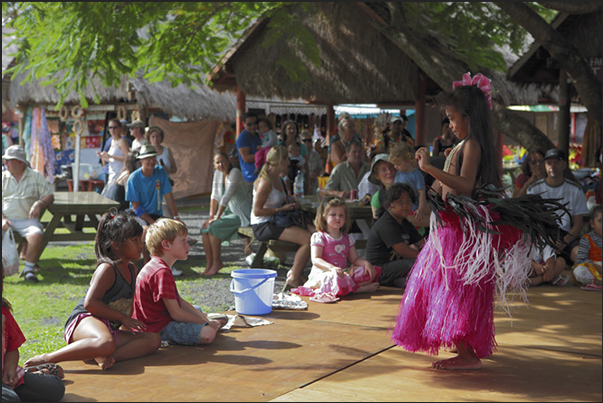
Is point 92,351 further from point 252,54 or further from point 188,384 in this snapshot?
point 252,54

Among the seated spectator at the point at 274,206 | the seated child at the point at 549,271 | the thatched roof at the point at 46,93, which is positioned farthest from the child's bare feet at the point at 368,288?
the thatched roof at the point at 46,93

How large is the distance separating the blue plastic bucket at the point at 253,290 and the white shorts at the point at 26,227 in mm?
3745

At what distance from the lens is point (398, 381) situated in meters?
3.64

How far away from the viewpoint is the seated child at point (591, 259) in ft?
20.8

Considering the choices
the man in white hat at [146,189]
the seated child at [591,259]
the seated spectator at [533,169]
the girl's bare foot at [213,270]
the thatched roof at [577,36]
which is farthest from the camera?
the thatched roof at [577,36]

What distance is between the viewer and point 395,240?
6219 mm

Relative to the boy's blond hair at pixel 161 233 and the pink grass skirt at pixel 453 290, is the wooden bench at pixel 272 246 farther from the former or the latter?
the pink grass skirt at pixel 453 290

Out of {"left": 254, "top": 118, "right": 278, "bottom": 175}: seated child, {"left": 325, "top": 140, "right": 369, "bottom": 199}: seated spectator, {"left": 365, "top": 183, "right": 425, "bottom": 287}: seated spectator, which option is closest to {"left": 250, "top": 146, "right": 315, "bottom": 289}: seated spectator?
{"left": 365, "top": 183, "right": 425, "bottom": 287}: seated spectator

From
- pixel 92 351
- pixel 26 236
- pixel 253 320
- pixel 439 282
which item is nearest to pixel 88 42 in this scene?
pixel 26 236

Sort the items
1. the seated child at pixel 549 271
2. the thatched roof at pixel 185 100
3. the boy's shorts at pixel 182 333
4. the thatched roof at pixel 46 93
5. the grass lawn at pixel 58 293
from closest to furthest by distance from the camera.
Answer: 1. the boy's shorts at pixel 182 333
2. the grass lawn at pixel 58 293
3. the seated child at pixel 549 271
4. the thatched roof at pixel 185 100
5. the thatched roof at pixel 46 93

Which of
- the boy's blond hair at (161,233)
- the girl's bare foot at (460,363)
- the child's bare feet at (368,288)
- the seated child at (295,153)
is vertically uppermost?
the seated child at (295,153)

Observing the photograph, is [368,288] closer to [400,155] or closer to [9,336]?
[400,155]

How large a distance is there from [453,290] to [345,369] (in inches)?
31.2

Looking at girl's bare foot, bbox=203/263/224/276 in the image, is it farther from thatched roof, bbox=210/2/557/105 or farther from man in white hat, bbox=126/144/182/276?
thatched roof, bbox=210/2/557/105
